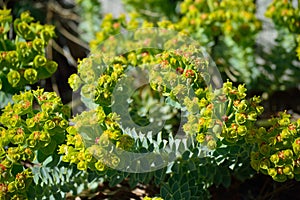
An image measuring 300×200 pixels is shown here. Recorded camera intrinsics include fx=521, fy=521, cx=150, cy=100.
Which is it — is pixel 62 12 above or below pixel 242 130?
above

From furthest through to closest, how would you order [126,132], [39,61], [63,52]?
→ [63,52] → [39,61] → [126,132]

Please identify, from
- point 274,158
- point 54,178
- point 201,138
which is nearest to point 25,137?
point 54,178

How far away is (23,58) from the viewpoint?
135 cm

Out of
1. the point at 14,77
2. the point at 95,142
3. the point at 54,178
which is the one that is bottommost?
the point at 54,178

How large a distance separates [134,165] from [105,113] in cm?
14

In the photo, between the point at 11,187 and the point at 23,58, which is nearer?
the point at 11,187

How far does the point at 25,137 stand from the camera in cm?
116

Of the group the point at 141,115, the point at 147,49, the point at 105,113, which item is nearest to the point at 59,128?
the point at 105,113

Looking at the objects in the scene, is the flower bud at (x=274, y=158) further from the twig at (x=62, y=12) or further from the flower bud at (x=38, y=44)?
the twig at (x=62, y=12)

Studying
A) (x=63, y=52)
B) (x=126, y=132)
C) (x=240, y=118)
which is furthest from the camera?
(x=63, y=52)

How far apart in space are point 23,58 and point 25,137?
28 cm

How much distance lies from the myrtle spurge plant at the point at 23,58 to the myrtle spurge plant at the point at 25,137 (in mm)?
147

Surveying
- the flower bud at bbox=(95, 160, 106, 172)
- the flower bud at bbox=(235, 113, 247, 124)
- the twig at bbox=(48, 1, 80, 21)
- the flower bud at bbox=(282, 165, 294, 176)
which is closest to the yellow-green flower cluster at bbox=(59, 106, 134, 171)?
the flower bud at bbox=(95, 160, 106, 172)

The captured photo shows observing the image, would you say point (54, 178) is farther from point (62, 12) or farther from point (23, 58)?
point (62, 12)
